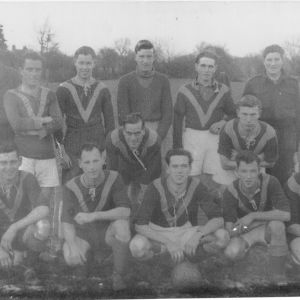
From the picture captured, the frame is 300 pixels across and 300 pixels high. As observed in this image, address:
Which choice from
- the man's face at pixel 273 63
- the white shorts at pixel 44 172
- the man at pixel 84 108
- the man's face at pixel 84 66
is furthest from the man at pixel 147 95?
the man's face at pixel 273 63

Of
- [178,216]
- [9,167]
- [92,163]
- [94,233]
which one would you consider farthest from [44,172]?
[178,216]

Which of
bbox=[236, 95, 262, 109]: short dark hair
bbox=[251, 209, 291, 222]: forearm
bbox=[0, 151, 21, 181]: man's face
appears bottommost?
bbox=[251, 209, 291, 222]: forearm

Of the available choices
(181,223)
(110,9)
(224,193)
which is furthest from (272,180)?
(110,9)

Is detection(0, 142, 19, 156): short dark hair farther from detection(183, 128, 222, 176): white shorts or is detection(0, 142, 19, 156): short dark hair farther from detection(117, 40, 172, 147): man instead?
detection(183, 128, 222, 176): white shorts

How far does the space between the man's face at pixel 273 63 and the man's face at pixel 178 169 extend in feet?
2.88

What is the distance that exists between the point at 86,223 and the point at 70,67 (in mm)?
1124

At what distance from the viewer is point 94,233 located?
16.3 ft

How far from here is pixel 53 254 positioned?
5055 mm

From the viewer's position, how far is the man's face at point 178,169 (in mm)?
5004

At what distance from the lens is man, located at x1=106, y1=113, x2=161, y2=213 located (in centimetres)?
499

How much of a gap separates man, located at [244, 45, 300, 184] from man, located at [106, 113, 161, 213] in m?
0.79

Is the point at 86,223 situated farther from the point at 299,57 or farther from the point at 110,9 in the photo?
the point at 299,57

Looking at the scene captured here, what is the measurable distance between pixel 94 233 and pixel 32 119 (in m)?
0.93

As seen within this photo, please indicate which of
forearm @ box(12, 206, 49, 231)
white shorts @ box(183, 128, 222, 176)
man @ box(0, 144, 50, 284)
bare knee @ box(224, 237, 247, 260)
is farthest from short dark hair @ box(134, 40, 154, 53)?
bare knee @ box(224, 237, 247, 260)
